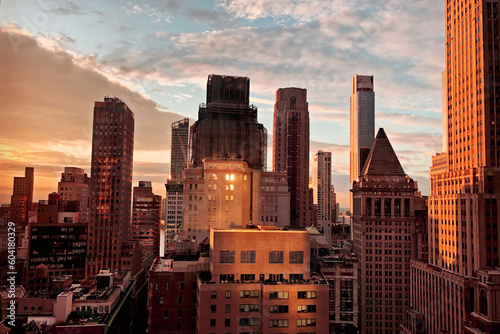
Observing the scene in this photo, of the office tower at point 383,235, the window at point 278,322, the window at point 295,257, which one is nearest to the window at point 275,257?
the window at point 295,257

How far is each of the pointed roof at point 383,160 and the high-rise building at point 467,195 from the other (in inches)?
1340

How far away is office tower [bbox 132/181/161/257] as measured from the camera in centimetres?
16725

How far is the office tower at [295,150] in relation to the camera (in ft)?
424

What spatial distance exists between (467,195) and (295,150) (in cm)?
6537

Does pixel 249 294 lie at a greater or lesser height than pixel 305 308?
greater

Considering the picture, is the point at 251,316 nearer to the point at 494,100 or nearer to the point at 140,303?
the point at 494,100

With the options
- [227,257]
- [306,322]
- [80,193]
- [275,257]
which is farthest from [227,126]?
[80,193]

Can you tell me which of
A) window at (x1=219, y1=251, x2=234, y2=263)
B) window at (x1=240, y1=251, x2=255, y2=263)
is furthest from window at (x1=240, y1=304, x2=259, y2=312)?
window at (x1=219, y1=251, x2=234, y2=263)

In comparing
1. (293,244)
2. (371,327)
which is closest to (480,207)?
(293,244)

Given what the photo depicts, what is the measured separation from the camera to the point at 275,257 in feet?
152

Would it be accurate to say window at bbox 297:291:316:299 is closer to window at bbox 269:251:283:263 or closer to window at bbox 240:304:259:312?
window at bbox 269:251:283:263

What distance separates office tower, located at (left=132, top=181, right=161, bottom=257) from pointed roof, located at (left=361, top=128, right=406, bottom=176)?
93065mm

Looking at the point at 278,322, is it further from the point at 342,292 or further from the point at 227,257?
the point at 342,292

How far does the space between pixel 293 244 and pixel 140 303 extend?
69.0 metres
